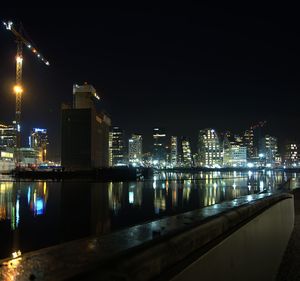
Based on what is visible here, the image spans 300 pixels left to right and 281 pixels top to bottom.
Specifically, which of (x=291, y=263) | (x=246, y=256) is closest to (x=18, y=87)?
(x=291, y=263)

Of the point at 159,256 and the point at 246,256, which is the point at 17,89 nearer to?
the point at 246,256

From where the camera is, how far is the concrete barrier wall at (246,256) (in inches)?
123

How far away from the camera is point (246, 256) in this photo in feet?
14.5

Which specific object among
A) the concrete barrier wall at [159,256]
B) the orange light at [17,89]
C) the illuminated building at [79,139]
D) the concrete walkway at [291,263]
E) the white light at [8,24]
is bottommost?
the concrete walkway at [291,263]

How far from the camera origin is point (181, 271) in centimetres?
277

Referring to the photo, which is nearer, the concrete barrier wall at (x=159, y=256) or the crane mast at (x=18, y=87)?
the concrete barrier wall at (x=159, y=256)

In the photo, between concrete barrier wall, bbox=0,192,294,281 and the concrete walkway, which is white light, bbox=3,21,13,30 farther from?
concrete barrier wall, bbox=0,192,294,281

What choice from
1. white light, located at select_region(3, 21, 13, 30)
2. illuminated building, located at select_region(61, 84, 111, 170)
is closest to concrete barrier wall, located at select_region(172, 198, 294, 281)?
illuminated building, located at select_region(61, 84, 111, 170)

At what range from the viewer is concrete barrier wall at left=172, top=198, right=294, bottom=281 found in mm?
3130

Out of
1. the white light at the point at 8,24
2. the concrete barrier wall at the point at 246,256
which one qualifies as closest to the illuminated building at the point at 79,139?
the white light at the point at 8,24

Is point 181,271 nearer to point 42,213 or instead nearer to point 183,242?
point 183,242

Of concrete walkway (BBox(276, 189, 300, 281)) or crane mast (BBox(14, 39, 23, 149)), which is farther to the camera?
crane mast (BBox(14, 39, 23, 149))

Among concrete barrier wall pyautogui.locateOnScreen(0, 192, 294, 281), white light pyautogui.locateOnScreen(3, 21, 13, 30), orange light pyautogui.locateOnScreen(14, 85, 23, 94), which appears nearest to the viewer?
concrete barrier wall pyautogui.locateOnScreen(0, 192, 294, 281)

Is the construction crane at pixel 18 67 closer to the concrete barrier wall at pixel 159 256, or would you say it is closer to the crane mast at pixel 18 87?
the crane mast at pixel 18 87
